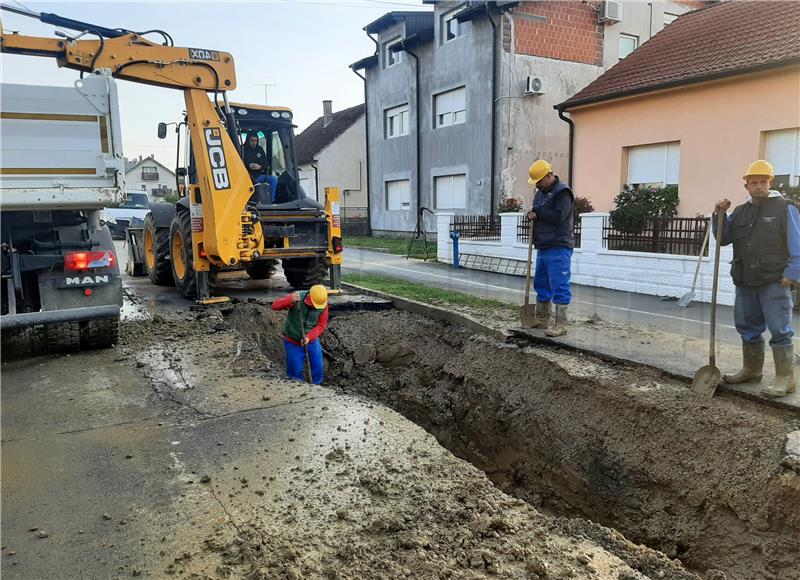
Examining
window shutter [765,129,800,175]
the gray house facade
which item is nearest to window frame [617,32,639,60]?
the gray house facade

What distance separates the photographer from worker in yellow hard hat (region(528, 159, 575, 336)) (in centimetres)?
652

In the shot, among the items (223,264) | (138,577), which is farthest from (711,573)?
(223,264)

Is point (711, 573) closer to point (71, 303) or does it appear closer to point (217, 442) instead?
point (217, 442)

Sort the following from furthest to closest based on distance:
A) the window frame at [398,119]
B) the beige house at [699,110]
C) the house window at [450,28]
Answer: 1. the window frame at [398,119]
2. the house window at [450,28]
3. the beige house at [699,110]

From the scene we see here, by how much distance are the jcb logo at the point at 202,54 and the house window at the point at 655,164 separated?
33.5 ft

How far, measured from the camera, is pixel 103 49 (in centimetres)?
707

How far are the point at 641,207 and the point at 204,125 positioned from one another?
8.16 metres

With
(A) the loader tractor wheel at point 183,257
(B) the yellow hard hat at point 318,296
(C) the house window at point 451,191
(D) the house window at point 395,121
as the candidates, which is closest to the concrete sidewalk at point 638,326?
(B) the yellow hard hat at point 318,296

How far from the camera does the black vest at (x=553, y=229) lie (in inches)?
257

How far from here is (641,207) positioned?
11.4m

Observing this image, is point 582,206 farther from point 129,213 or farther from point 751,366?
point 129,213

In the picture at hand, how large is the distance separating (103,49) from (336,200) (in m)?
3.75

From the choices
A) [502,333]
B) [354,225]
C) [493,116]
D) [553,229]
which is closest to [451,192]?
[493,116]

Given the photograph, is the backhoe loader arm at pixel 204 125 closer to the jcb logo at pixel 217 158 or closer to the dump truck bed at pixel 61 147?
the jcb logo at pixel 217 158
